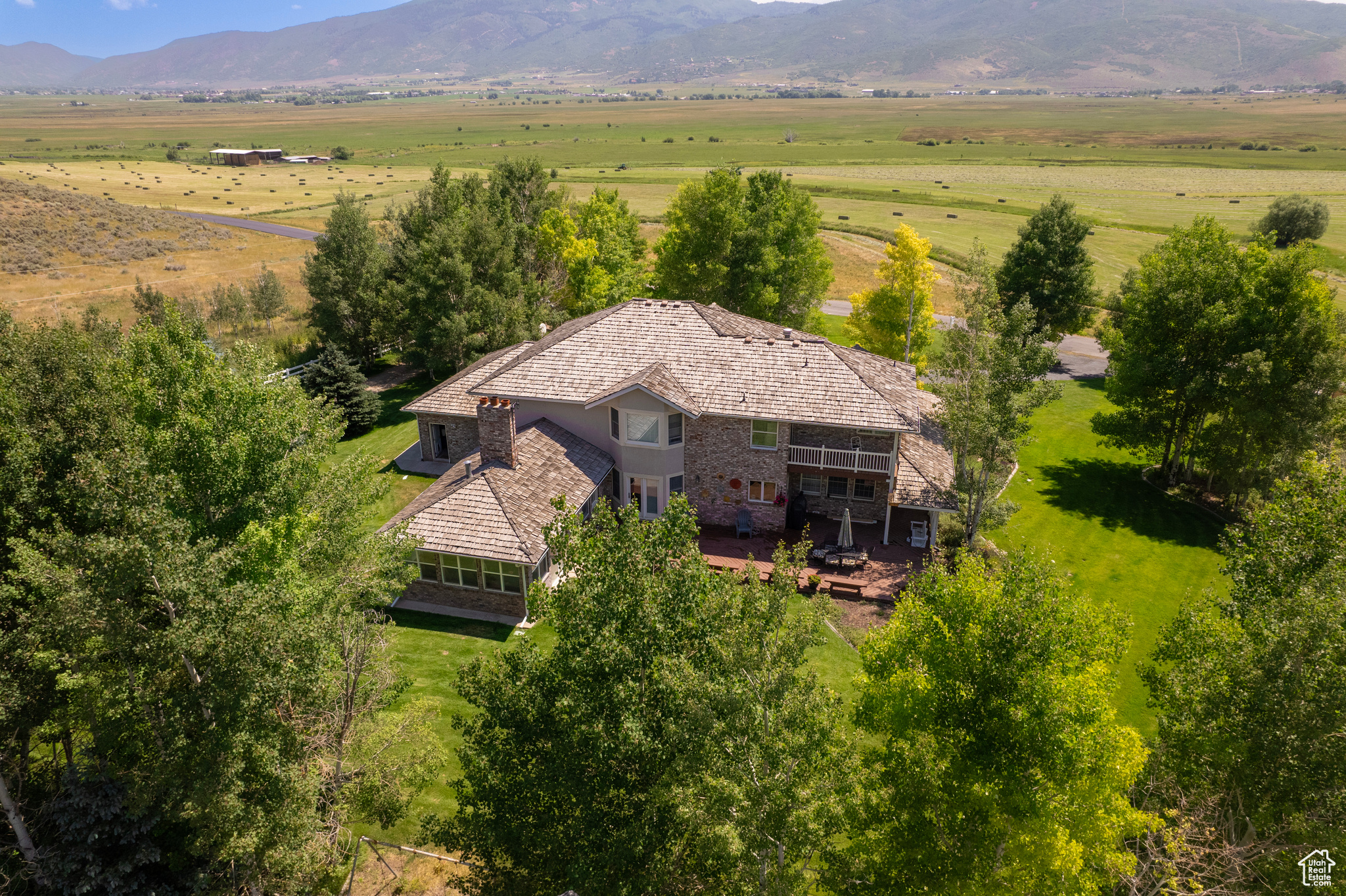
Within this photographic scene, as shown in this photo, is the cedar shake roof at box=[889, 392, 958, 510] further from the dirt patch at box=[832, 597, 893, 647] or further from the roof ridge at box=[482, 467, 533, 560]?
the roof ridge at box=[482, 467, 533, 560]

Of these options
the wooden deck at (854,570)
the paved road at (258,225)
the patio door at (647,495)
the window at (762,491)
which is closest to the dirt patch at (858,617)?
the wooden deck at (854,570)

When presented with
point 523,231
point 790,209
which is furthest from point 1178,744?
point 523,231

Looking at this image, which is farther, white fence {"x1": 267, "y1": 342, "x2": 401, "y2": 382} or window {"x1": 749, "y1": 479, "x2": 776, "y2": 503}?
window {"x1": 749, "y1": 479, "x2": 776, "y2": 503}

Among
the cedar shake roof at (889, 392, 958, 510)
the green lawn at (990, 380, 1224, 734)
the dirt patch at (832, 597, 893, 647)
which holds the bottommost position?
the green lawn at (990, 380, 1224, 734)

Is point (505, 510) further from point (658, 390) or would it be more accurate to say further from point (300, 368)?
point (300, 368)

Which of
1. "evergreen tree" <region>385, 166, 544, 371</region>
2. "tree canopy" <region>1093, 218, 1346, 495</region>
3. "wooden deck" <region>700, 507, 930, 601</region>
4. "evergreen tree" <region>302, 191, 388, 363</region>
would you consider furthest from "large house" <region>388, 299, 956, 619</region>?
"evergreen tree" <region>302, 191, 388, 363</region>

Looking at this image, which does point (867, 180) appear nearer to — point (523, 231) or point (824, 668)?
point (523, 231)
